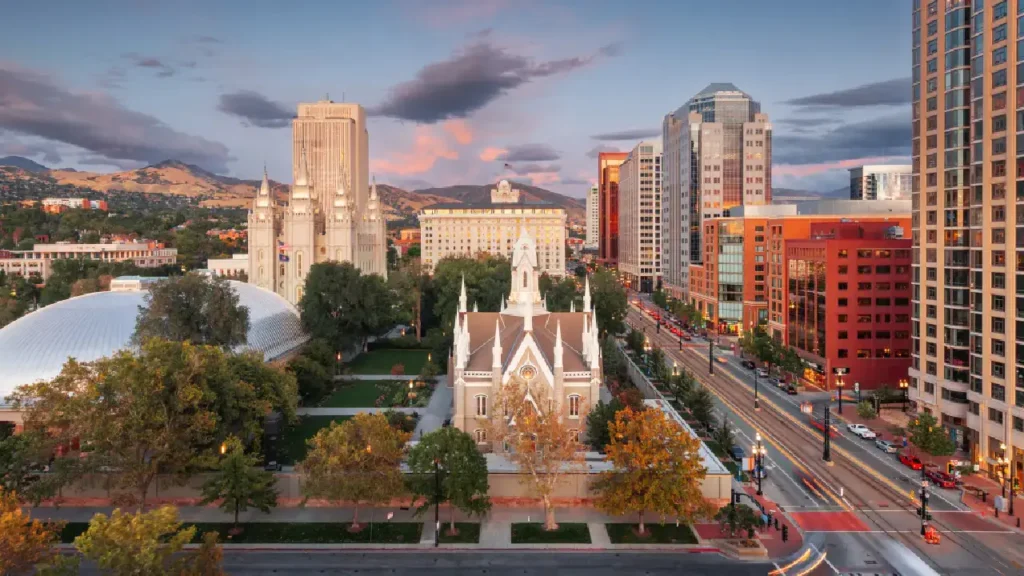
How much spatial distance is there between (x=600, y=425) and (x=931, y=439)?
24.1 metres

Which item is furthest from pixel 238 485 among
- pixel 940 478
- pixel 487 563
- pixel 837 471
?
pixel 940 478

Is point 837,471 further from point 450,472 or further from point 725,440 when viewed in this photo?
point 450,472

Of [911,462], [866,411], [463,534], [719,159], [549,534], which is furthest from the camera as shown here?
[719,159]

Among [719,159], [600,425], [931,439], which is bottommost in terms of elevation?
[931,439]

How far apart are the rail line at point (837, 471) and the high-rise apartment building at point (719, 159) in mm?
70558

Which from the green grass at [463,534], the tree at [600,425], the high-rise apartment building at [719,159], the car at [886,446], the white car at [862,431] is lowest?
the green grass at [463,534]

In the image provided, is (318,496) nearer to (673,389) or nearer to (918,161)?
(673,389)

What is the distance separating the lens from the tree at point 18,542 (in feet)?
80.5

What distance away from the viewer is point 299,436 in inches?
2254

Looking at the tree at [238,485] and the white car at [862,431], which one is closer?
the tree at [238,485]

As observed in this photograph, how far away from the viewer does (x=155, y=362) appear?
40.4 metres

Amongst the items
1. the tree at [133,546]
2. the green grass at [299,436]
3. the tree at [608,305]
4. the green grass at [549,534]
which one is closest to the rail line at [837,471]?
the green grass at [549,534]

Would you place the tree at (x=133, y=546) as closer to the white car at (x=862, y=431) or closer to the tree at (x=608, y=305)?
the white car at (x=862, y=431)

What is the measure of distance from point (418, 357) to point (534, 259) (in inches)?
1465
